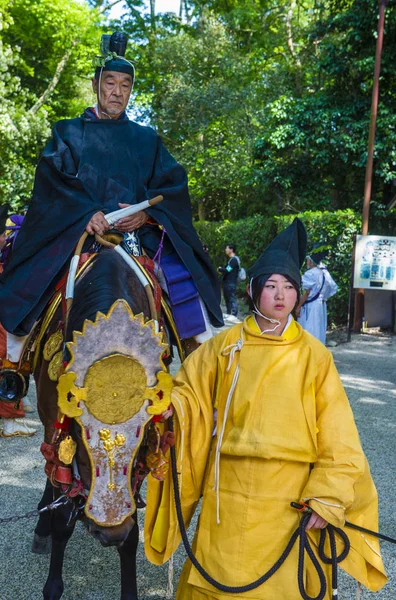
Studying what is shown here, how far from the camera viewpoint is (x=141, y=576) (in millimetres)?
3719

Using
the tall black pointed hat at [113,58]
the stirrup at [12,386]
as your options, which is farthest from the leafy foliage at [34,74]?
the stirrup at [12,386]

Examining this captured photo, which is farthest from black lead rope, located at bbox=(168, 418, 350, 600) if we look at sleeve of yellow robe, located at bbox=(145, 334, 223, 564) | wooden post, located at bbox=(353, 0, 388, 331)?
wooden post, located at bbox=(353, 0, 388, 331)

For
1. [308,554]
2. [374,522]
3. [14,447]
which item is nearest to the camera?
[308,554]

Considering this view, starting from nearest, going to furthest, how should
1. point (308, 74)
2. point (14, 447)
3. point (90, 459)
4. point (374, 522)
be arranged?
1. point (90, 459)
2. point (374, 522)
3. point (14, 447)
4. point (308, 74)

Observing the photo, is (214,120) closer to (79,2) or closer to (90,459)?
(79,2)

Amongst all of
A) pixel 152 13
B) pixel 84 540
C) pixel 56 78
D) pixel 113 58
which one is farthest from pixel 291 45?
pixel 84 540

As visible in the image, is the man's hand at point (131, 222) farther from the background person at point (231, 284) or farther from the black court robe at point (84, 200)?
the background person at point (231, 284)

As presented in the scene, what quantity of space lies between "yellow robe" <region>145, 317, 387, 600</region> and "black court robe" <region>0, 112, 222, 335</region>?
1.08 m

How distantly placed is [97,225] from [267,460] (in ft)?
5.25

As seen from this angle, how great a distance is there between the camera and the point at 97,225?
3.56m

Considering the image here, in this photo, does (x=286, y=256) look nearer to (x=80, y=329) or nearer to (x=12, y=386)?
(x=80, y=329)

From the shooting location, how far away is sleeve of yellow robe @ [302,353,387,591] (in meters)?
2.59

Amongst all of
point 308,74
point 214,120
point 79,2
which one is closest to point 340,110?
point 308,74

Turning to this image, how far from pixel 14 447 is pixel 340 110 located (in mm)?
13170
